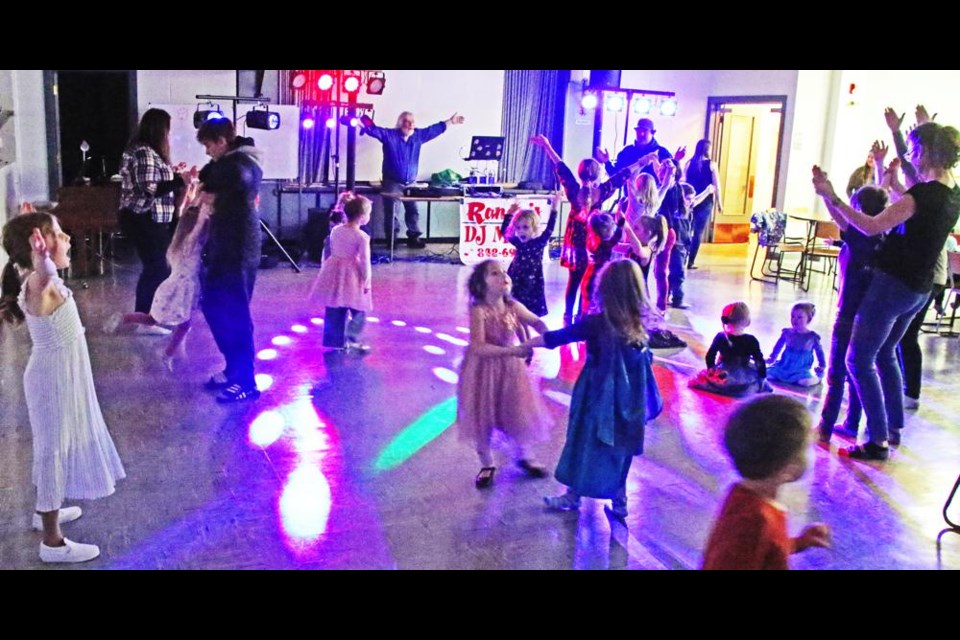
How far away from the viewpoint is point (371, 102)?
477 inches

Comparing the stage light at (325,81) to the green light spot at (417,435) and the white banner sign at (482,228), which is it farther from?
the green light spot at (417,435)

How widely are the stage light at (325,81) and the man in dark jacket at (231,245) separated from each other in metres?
5.65

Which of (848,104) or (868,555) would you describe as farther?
(848,104)

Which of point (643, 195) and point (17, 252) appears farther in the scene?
point (643, 195)

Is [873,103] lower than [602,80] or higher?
lower

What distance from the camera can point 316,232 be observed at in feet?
35.6

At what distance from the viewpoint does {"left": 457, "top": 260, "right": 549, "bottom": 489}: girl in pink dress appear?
4.18 metres

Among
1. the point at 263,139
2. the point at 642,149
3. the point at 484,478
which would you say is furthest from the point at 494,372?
the point at 263,139

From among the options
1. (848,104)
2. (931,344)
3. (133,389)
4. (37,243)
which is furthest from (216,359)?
(848,104)

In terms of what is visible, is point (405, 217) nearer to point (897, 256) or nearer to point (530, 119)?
point (530, 119)

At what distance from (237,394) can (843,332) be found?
3.61m
